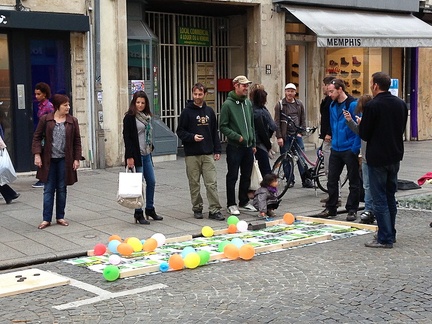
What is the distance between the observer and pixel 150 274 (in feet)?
22.9

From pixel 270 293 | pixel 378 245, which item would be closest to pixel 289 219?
pixel 378 245

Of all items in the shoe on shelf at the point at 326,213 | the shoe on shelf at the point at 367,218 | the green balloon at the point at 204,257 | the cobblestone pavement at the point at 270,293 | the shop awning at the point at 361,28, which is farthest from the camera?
the shop awning at the point at 361,28

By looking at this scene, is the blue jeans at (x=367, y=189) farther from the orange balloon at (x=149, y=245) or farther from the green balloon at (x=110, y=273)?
the green balloon at (x=110, y=273)

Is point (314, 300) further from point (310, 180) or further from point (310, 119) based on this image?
point (310, 119)

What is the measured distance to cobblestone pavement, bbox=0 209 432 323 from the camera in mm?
5613

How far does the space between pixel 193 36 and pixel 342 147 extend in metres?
9.54

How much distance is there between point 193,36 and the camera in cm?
1841

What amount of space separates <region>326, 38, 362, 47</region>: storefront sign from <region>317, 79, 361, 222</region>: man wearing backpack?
8.01 metres

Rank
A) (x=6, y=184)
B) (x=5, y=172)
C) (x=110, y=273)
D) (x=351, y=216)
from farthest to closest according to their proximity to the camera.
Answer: (x=6, y=184) → (x=5, y=172) → (x=351, y=216) → (x=110, y=273)

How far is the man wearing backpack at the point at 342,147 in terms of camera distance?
31.6ft

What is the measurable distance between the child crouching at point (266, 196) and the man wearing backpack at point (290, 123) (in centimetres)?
184

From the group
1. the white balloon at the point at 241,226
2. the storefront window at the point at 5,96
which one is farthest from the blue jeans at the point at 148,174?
the storefront window at the point at 5,96

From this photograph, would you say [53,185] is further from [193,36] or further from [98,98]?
[193,36]

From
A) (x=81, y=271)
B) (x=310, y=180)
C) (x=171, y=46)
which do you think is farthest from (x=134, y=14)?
(x=81, y=271)
